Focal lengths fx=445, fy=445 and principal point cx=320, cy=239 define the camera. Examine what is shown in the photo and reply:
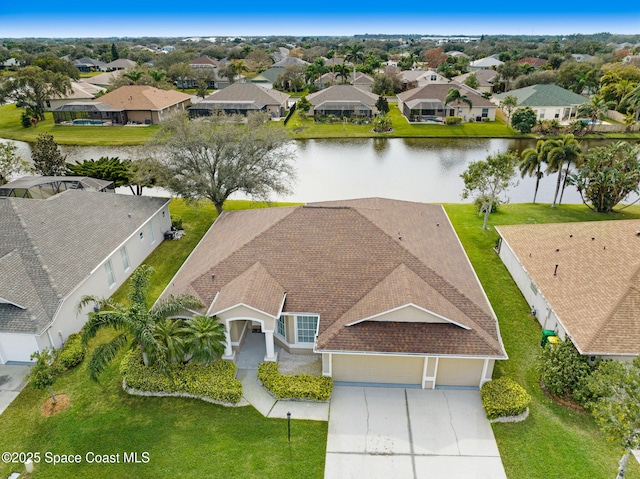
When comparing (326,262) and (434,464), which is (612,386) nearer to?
(434,464)

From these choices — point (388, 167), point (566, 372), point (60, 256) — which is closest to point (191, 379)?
point (60, 256)

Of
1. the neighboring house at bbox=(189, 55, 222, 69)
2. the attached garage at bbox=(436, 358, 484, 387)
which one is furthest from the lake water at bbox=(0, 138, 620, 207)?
the neighboring house at bbox=(189, 55, 222, 69)

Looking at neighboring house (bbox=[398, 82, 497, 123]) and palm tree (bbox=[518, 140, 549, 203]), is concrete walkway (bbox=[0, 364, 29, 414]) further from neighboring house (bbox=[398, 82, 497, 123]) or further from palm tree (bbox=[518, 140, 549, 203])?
neighboring house (bbox=[398, 82, 497, 123])

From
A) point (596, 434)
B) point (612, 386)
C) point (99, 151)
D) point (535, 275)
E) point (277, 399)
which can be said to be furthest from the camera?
point (99, 151)

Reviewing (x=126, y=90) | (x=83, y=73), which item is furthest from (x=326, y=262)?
(x=83, y=73)

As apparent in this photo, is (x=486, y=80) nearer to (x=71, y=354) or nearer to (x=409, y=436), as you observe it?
(x=409, y=436)

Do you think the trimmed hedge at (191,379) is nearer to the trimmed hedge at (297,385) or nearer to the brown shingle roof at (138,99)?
the trimmed hedge at (297,385)
